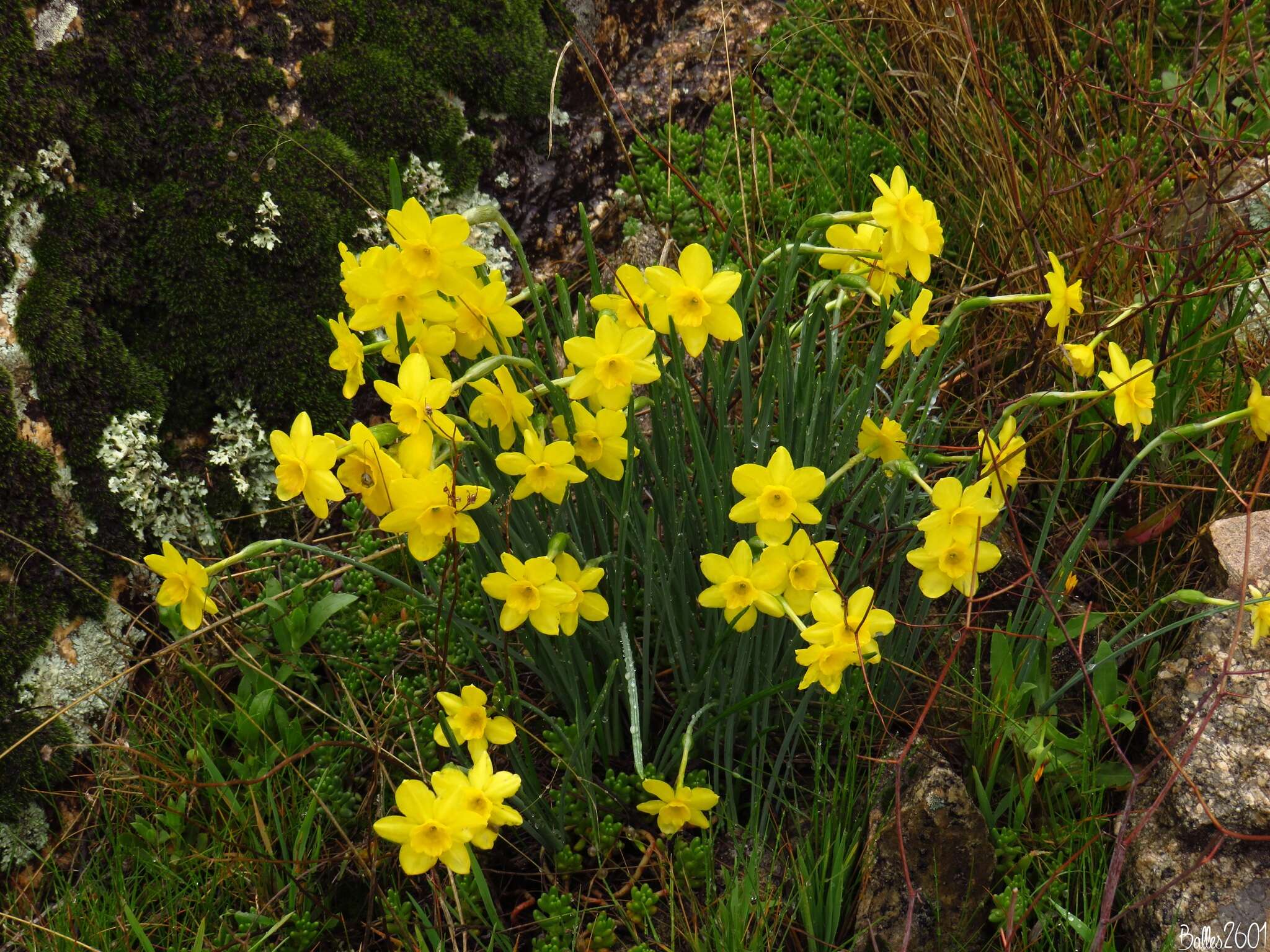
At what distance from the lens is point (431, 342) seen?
159cm

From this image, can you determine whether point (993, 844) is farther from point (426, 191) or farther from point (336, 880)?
point (426, 191)

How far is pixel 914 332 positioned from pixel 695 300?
472 mm

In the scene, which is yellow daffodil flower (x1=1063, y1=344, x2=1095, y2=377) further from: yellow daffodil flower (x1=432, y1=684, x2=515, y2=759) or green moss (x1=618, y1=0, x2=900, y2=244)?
green moss (x1=618, y1=0, x2=900, y2=244)

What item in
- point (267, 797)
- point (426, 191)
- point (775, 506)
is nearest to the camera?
point (775, 506)

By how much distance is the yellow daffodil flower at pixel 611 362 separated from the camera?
5.07 ft

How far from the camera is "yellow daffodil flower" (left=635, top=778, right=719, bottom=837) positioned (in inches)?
69.7

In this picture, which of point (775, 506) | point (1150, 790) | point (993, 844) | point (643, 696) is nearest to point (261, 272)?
point (643, 696)

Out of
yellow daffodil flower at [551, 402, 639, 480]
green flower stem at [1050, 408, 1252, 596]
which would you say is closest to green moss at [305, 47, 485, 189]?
yellow daffodil flower at [551, 402, 639, 480]

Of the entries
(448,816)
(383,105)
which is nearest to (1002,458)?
(448,816)

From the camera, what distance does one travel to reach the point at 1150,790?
6.16 ft

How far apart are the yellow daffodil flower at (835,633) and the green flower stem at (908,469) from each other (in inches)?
7.8

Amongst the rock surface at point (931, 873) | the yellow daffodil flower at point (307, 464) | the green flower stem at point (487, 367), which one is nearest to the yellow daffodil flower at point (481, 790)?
the yellow daffodil flower at point (307, 464)

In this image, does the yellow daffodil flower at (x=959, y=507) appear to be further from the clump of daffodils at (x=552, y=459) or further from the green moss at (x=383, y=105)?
the green moss at (x=383, y=105)

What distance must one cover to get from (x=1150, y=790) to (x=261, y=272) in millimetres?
2188
